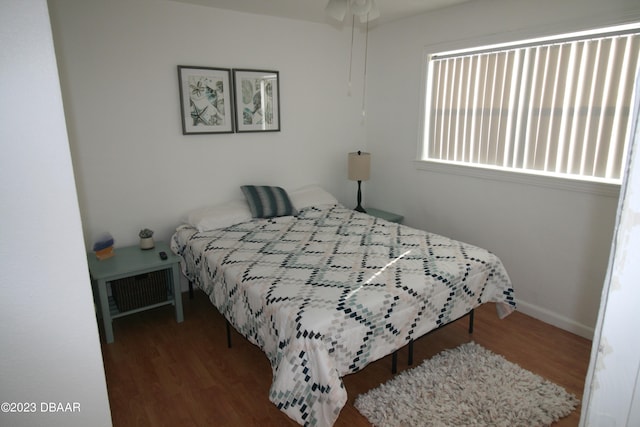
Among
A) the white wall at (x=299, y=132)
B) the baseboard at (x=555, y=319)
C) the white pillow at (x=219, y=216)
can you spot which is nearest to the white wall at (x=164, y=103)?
the white wall at (x=299, y=132)

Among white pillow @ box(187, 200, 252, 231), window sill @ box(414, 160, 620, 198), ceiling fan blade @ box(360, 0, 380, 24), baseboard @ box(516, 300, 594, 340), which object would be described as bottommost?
baseboard @ box(516, 300, 594, 340)

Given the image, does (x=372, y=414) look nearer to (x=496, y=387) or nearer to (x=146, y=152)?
(x=496, y=387)

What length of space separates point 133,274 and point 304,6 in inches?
101

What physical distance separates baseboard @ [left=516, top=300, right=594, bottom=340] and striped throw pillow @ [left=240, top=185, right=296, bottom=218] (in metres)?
2.18

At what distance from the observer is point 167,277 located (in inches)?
123

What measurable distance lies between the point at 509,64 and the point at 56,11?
3.41 meters

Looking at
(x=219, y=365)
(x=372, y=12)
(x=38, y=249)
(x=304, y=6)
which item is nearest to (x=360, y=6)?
(x=372, y=12)

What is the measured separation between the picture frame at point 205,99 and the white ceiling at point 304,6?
21.0 inches

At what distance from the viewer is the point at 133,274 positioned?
110 inches

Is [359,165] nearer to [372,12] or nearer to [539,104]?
[539,104]

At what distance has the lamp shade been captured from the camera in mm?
4113

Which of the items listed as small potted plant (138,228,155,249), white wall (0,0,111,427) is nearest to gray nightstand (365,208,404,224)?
small potted plant (138,228,155,249)

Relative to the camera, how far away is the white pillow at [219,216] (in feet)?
10.8

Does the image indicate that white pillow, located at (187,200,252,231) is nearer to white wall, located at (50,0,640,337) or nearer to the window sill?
white wall, located at (50,0,640,337)
